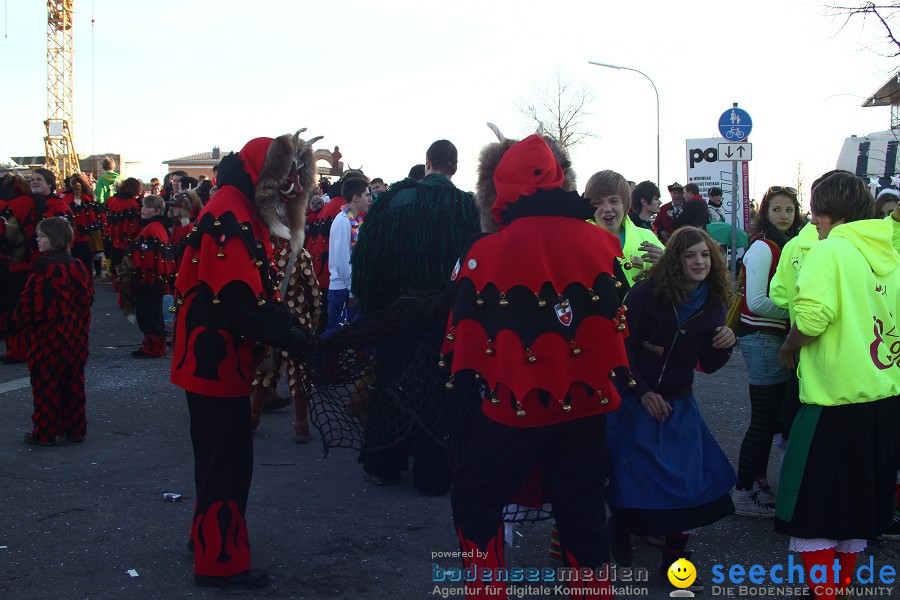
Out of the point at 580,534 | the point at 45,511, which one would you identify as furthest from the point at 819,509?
the point at 45,511

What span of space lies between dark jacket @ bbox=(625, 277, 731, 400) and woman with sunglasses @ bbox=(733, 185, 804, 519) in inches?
39.7

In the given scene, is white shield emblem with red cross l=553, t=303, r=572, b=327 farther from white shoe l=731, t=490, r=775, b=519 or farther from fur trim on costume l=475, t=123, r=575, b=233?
white shoe l=731, t=490, r=775, b=519

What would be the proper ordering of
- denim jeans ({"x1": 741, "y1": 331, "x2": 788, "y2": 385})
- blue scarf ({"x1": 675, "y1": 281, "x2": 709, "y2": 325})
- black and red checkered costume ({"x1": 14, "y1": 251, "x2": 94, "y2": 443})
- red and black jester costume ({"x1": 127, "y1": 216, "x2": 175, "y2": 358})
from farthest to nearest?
red and black jester costume ({"x1": 127, "y1": 216, "x2": 175, "y2": 358}) < black and red checkered costume ({"x1": 14, "y1": 251, "x2": 94, "y2": 443}) < denim jeans ({"x1": 741, "y1": 331, "x2": 788, "y2": 385}) < blue scarf ({"x1": 675, "y1": 281, "x2": 709, "y2": 325})

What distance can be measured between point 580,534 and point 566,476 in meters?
0.24

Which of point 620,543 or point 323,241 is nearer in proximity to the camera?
point 620,543

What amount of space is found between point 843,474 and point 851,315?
2.31ft

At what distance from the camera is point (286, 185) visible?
166 inches

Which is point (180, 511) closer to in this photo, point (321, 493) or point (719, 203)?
point (321, 493)

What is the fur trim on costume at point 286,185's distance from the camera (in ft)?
13.6

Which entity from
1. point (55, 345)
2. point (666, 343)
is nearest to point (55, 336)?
point (55, 345)

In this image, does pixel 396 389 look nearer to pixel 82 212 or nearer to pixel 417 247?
pixel 417 247

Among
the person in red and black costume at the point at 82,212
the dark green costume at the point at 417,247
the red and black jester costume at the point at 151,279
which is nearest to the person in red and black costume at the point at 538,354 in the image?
the dark green costume at the point at 417,247

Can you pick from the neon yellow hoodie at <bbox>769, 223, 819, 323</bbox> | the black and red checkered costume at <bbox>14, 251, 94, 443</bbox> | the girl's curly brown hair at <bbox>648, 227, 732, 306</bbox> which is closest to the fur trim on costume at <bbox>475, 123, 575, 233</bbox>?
the girl's curly brown hair at <bbox>648, 227, 732, 306</bbox>

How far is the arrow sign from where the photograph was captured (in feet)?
44.1
